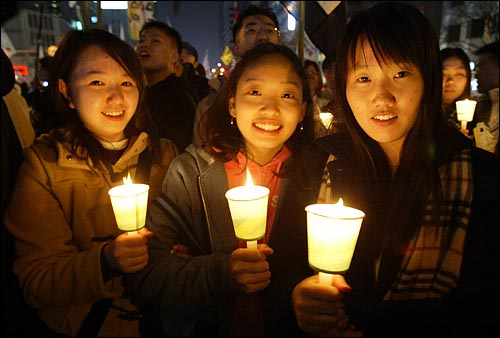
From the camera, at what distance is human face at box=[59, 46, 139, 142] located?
8.50ft

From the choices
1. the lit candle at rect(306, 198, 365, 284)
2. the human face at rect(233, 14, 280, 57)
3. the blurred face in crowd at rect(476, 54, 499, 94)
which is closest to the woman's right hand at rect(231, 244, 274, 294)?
the lit candle at rect(306, 198, 365, 284)

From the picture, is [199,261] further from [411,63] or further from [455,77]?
[455,77]

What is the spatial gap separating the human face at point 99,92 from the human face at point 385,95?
1851mm

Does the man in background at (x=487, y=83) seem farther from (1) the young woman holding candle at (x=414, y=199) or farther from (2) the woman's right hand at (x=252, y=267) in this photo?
(2) the woman's right hand at (x=252, y=267)

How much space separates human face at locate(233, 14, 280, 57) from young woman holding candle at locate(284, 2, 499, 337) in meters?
2.32

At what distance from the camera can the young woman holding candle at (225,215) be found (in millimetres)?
2229

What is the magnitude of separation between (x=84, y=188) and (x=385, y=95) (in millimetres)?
2224

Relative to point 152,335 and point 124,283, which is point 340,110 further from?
point 152,335

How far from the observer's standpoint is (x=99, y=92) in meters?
2.60

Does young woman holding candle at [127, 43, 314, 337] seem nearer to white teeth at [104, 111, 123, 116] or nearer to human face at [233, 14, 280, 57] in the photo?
white teeth at [104, 111, 123, 116]

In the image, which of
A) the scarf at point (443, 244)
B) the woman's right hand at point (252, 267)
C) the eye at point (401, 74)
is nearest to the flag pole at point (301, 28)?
the eye at point (401, 74)

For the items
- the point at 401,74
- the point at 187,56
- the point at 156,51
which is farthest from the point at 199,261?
the point at 187,56

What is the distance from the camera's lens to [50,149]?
97.3 inches

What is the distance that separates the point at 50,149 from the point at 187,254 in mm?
1320
